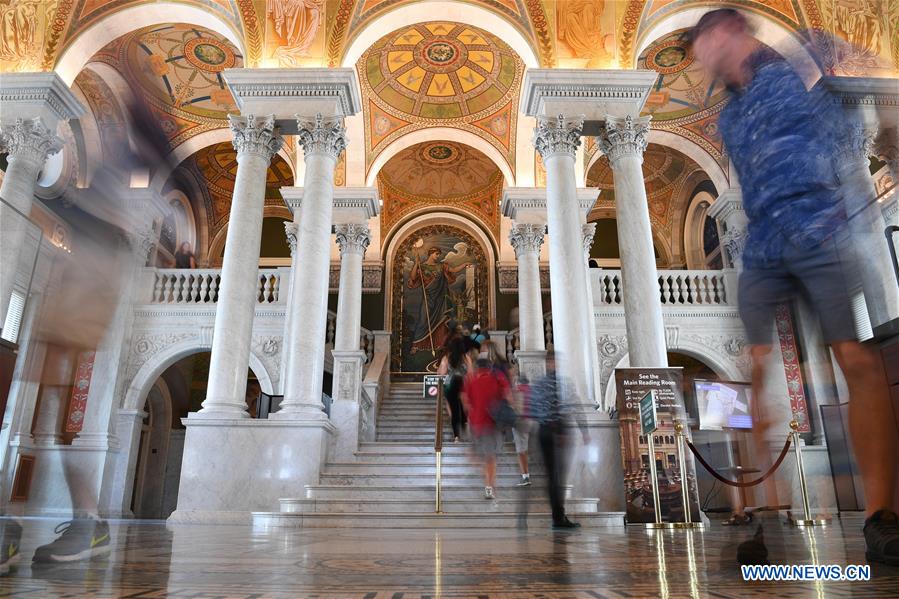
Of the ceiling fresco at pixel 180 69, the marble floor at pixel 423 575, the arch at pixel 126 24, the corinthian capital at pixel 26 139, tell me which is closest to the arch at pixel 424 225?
the ceiling fresco at pixel 180 69

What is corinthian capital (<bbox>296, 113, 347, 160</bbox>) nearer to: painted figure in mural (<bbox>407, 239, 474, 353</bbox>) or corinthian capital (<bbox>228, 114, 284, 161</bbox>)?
corinthian capital (<bbox>228, 114, 284, 161</bbox>)

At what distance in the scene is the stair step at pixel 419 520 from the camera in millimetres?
4914

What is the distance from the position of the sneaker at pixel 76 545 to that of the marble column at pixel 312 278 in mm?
4604

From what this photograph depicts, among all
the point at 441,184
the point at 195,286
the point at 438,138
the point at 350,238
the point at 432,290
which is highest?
the point at 441,184

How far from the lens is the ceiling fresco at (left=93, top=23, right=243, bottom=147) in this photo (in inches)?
462

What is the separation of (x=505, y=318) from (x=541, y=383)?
37.2 ft

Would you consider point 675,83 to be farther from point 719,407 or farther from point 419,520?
point 419,520

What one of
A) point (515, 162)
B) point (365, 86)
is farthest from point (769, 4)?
point (365, 86)

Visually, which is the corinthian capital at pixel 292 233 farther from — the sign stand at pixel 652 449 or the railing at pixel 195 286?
the sign stand at pixel 652 449

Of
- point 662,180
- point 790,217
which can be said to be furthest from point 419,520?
point 662,180

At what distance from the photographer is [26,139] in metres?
8.52

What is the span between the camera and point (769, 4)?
9352 millimetres

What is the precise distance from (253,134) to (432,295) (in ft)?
29.4

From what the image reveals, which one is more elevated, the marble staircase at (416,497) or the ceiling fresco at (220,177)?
the ceiling fresco at (220,177)
